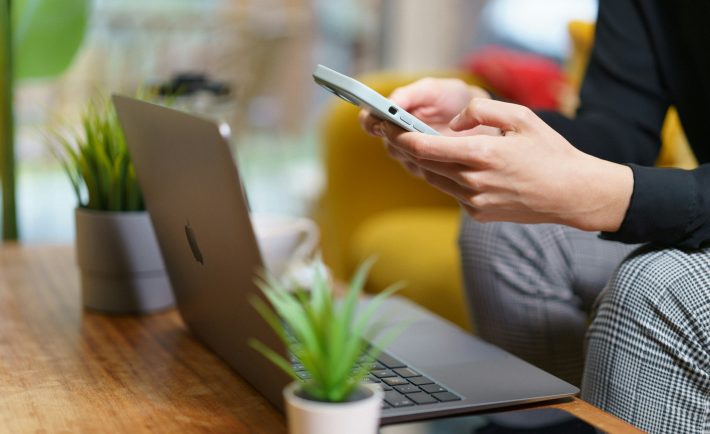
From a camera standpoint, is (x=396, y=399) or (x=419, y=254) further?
(x=419, y=254)

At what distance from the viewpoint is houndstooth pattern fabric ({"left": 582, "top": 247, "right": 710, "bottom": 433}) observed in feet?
2.67

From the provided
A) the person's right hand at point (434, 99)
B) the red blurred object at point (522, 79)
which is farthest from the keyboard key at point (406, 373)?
the red blurred object at point (522, 79)

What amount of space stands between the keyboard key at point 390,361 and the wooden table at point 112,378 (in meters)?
0.12

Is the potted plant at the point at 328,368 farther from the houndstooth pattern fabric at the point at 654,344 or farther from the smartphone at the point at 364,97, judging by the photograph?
the houndstooth pattern fabric at the point at 654,344

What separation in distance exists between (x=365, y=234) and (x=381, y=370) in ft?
4.08

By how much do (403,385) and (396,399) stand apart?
0.04 metres

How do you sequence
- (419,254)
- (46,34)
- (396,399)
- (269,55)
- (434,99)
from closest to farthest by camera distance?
(396,399)
(434,99)
(46,34)
(419,254)
(269,55)

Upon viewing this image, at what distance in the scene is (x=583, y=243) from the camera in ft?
3.67

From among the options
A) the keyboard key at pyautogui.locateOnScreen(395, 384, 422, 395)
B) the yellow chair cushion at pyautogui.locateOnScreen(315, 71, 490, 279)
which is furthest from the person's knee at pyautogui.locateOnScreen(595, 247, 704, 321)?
the yellow chair cushion at pyautogui.locateOnScreen(315, 71, 490, 279)

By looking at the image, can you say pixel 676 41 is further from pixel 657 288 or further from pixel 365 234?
pixel 365 234

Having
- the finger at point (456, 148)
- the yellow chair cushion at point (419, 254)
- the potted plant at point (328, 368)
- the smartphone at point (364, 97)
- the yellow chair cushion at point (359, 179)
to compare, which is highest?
the smartphone at point (364, 97)

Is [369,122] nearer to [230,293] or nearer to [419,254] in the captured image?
[230,293]

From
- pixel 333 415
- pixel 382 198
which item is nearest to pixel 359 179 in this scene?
pixel 382 198

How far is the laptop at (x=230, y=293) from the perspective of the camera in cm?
67
